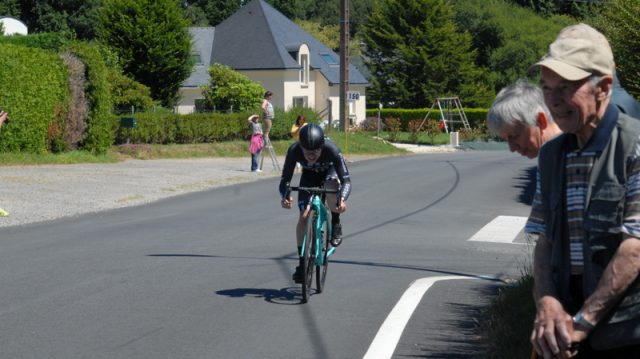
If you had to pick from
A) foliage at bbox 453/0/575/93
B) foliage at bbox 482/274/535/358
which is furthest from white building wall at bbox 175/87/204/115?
foliage at bbox 482/274/535/358

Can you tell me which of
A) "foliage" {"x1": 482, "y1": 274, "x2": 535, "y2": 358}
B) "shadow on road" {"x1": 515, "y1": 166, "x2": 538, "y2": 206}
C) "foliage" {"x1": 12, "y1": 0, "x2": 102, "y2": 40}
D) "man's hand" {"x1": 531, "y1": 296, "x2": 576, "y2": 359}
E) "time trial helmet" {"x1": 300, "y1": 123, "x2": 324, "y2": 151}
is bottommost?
"shadow on road" {"x1": 515, "y1": 166, "x2": 538, "y2": 206}

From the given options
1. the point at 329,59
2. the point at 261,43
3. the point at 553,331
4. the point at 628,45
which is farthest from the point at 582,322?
the point at 329,59

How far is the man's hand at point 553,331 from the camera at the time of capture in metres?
3.40

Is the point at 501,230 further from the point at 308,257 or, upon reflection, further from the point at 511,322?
the point at 511,322

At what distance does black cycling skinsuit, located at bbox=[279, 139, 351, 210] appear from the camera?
9.56 m

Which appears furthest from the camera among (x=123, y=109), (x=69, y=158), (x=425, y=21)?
(x=425, y=21)

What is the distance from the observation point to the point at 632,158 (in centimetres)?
336

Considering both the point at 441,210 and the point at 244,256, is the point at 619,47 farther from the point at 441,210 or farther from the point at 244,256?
the point at 244,256

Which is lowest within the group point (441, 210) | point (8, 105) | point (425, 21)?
point (441, 210)

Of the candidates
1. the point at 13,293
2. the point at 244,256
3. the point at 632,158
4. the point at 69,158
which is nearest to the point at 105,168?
the point at 69,158

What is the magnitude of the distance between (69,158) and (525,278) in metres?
22.7

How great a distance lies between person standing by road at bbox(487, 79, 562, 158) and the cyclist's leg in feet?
18.4

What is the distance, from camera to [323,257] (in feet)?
Result: 31.5

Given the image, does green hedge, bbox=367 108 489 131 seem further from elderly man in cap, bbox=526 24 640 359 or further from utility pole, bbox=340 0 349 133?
elderly man in cap, bbox=526 24 640 359
